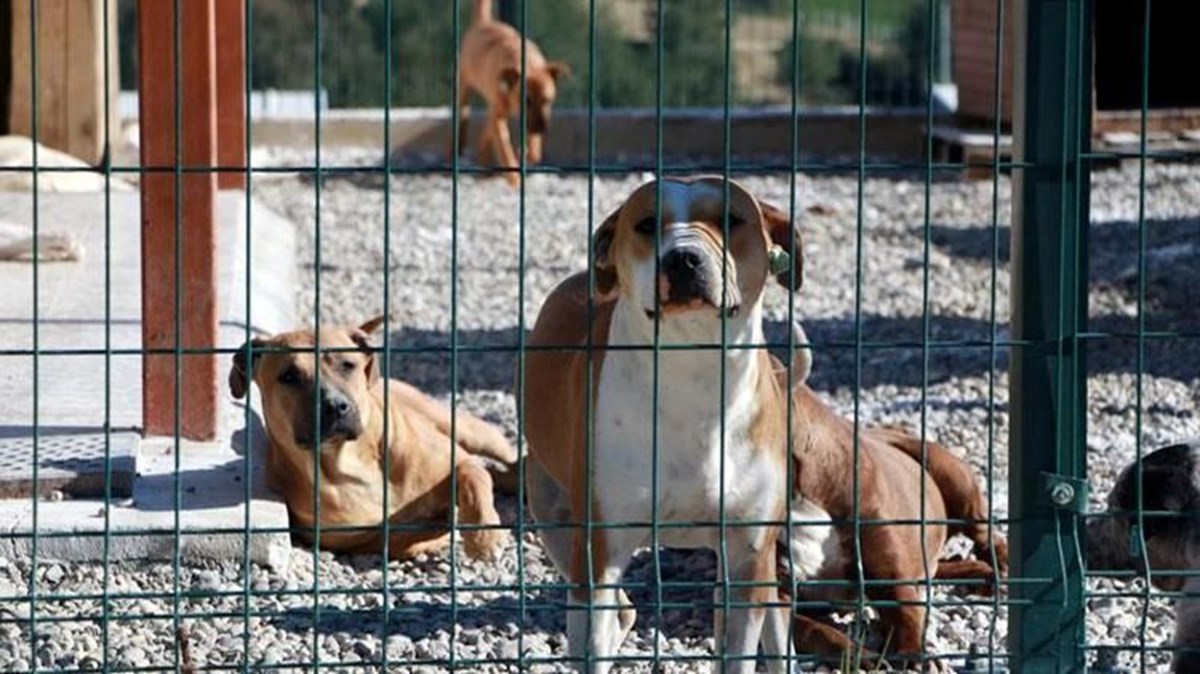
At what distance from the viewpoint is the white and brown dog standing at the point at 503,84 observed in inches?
658

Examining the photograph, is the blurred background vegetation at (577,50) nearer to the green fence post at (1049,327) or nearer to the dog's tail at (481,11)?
the dog's tail at (481,11)

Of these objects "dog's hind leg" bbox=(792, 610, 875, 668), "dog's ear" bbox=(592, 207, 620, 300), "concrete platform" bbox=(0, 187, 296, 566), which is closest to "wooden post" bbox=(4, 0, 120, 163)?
"concrete platform" bbox=(0, 187, 296, 566)

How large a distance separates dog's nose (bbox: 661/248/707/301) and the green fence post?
702 millimetres

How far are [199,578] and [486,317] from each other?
5262 millimetres

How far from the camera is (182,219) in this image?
7.23 metres

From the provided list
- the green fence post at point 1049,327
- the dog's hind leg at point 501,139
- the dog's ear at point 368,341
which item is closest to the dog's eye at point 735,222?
the green fence post at point 1049,327

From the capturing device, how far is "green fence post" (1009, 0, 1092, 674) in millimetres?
5074

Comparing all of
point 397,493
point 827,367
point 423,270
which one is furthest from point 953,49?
point 397,493

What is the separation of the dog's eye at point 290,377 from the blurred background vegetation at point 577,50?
14.5m

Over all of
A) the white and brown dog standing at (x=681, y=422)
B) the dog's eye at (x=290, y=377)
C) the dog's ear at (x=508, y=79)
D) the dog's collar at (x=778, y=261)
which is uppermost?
the dog's collar at (x=778, y=261)

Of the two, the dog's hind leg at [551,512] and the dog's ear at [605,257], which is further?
the dog's hind leg at [551,512]

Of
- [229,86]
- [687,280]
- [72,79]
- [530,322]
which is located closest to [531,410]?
[687,280]

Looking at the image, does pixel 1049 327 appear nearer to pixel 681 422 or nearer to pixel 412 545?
pixel 681 422

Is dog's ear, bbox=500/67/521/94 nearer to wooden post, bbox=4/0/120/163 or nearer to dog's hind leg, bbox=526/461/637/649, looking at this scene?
wooden post, bbox=4/0/120/163
